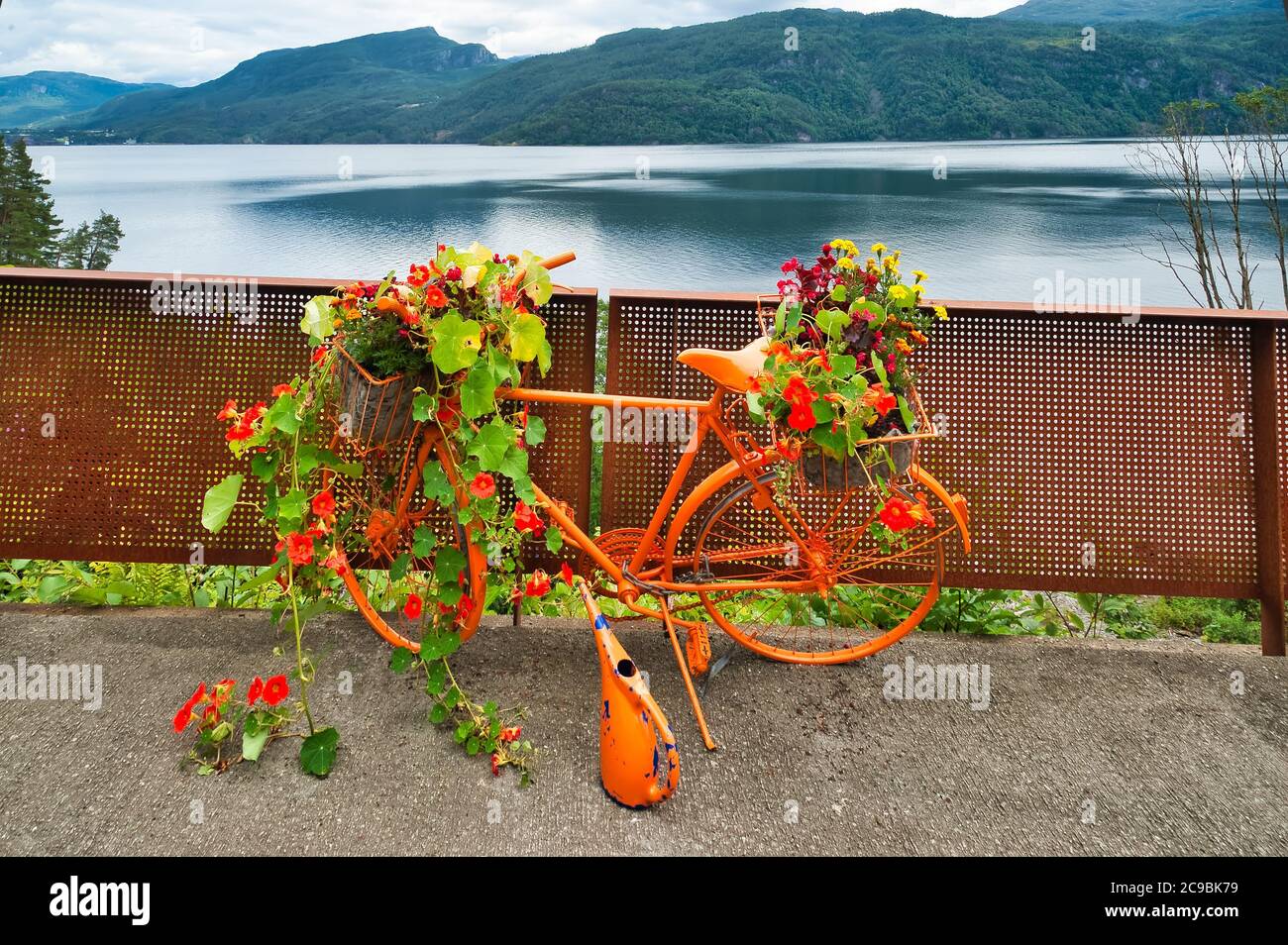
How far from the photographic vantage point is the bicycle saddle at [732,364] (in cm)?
261

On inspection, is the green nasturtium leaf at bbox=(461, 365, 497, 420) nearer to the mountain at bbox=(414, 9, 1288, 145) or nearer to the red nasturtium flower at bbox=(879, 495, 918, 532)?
the red nasturtium flower at bbox=(879, 495, 918, 532)

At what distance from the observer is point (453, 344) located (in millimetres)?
2410

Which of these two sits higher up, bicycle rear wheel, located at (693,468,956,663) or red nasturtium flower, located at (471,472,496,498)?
red nasturtium flower, located at (471,472,496,498)

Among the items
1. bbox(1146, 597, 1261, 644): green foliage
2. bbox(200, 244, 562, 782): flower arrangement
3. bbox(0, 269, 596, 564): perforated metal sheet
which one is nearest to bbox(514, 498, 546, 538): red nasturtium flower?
bbox(200, 244, 562, 782): flower arrangement

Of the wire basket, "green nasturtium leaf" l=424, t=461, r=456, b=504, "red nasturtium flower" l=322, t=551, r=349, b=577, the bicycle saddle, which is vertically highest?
the bicycle saddle

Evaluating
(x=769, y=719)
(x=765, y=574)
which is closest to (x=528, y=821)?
(x=769, y=719)

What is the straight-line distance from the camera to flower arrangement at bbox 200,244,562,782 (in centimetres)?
249

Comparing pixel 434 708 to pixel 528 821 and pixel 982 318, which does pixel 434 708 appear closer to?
pixel 528 821

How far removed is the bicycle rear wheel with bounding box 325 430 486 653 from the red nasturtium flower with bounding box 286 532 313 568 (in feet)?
0.46

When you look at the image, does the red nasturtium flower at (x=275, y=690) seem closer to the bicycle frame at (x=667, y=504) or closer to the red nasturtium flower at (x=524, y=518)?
the red nasturtium flower at (x=524, y=518)

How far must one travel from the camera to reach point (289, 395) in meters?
2.57

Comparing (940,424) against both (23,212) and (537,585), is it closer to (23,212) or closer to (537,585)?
(537,585)

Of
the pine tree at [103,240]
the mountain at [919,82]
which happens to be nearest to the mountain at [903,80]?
the mountain at [919,82]

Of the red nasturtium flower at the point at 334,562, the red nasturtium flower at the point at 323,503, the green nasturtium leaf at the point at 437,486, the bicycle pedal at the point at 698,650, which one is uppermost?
the green nasturtium leaf at the point at 437,486
